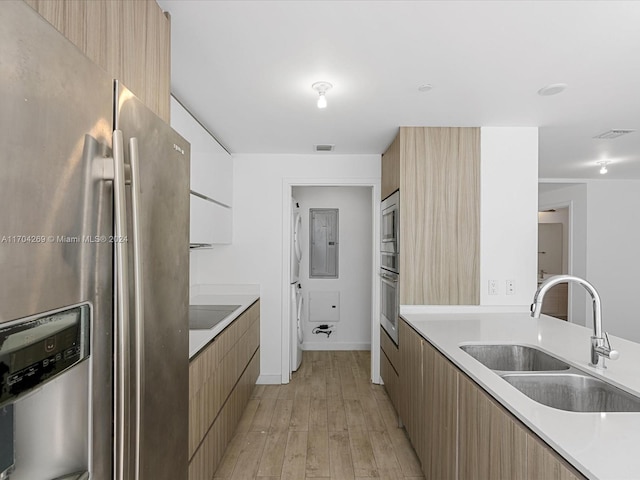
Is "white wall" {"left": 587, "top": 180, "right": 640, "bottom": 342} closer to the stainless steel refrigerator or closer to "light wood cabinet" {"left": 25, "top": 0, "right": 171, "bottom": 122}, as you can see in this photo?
"light wood cabinet" {"left": 25, "top": 0, "right": 171, "bottom": 122}

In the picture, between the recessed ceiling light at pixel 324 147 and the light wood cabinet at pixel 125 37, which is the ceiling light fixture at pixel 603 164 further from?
the light wood cabinet at pixel 125 37

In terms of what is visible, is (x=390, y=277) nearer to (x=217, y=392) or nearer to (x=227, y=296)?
(x=227, y=296)

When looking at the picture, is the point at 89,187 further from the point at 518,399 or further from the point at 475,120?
the point at 475,120

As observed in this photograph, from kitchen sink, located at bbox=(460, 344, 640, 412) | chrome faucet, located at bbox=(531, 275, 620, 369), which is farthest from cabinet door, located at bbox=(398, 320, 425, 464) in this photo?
chrome faucet, located at bbox=(531, 275, 620, 369)

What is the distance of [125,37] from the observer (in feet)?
3.57

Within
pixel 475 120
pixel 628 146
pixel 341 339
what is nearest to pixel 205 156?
pixel 475 120

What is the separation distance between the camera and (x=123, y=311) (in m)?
0.81

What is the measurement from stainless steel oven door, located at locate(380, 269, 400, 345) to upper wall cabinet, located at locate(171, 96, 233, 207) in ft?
5.30

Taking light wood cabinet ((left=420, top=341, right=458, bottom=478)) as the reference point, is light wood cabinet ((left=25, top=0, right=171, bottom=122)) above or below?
above

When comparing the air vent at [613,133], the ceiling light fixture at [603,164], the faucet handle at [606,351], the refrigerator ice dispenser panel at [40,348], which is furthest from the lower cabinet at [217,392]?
the ceiling light fixture at [603,164]

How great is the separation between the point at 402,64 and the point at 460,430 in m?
1.71

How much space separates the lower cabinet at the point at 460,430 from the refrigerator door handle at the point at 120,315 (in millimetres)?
1028

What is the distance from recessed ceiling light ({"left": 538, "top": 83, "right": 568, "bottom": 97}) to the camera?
7.07 feet

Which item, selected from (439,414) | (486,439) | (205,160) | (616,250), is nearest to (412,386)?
(439,414)
